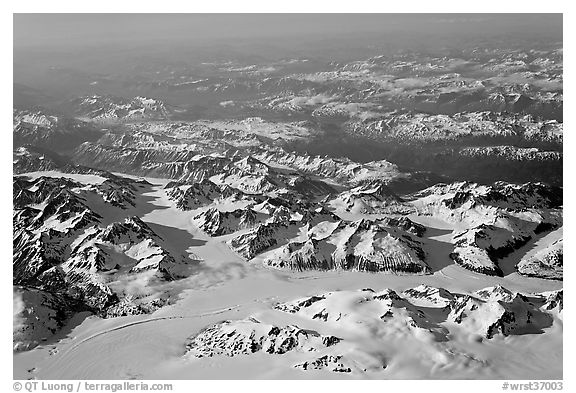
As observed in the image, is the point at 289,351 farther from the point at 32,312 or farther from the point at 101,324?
the point at 32,312

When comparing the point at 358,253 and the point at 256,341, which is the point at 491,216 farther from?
the point at 256,341

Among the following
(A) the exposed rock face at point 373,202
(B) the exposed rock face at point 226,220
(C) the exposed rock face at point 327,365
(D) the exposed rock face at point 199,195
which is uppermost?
(D) the exposed rock face at point 199,195

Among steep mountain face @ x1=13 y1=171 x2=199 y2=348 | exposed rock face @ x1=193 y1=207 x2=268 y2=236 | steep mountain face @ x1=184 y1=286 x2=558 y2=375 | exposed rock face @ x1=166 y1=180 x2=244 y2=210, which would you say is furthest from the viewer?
exposed rock face @ x1=166 y1=180 x2=244 y2=210

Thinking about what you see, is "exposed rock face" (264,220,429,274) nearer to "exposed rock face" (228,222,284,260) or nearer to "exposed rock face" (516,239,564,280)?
"exposed rock face" (228,222,284,260)

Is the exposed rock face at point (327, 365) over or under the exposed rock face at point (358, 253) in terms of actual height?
over

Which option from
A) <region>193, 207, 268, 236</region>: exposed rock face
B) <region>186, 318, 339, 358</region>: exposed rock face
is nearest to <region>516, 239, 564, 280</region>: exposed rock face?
<region>186, 318, 339, 358</region>: exposed rock face

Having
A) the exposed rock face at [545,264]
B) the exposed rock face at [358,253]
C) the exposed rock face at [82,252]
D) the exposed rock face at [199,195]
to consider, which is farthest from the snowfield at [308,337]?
the exposed rock face at [199,195]

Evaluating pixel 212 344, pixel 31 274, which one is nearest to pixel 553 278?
pixel 212 344

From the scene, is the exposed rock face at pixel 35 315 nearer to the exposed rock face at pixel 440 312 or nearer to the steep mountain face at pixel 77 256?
the steep mountain face at pixel 77 256
